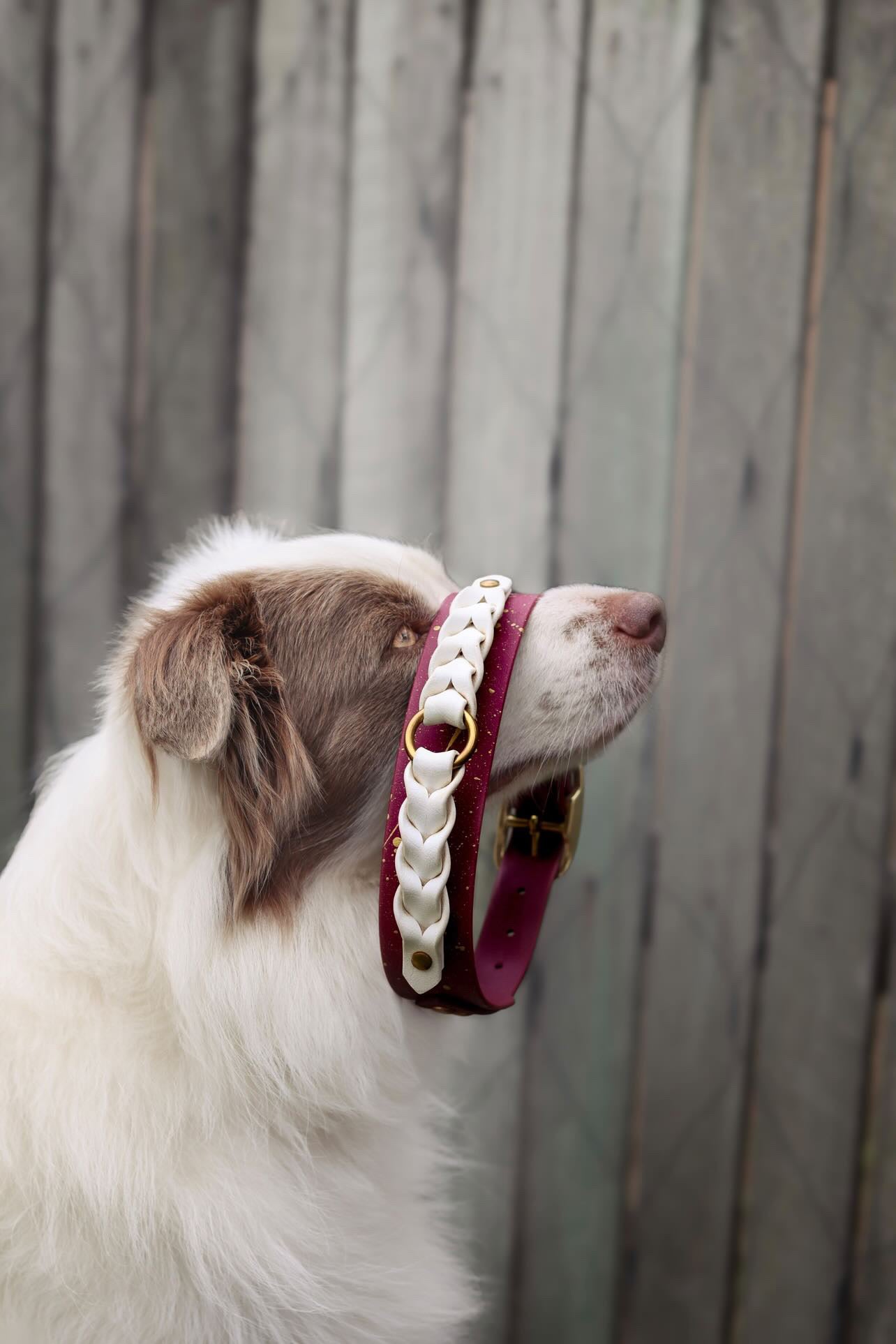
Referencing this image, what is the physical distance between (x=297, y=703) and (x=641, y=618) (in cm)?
53

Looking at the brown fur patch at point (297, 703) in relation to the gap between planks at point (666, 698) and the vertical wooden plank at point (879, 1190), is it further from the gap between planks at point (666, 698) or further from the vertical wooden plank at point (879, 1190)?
the vertical wooden plank at point (879, 1190)

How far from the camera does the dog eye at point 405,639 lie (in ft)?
5.16

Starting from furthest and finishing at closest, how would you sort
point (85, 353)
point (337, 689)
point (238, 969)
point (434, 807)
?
point (85, 353), point (337, 689), point (238, 969), point (434, 807)

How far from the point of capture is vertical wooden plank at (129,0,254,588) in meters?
2.20

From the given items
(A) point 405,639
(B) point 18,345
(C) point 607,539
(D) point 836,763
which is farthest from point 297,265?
(D) point 836,763

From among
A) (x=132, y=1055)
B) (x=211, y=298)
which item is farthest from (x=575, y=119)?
(x=132, y=1055)

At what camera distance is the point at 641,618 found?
1.51 meters

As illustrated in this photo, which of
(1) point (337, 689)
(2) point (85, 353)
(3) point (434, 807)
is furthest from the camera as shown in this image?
(2) point (85, 353)

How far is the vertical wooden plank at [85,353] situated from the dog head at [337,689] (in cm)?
86

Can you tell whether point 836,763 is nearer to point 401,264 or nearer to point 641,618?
point 641,618

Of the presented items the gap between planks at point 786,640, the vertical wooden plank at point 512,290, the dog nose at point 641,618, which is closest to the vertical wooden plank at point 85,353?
the vertical wooden plank at point 512,290

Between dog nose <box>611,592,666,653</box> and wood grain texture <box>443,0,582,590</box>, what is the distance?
2.27 feet

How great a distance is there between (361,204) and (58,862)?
1.49 meters

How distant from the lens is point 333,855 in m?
1.52
